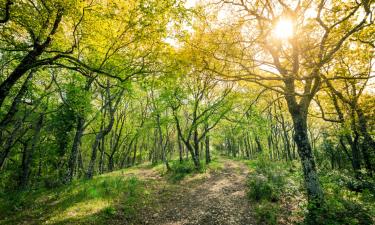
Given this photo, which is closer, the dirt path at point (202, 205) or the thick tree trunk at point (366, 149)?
the dirt path at point (202, 205)

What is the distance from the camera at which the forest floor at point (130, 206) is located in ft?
24.9

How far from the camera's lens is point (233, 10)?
9148 mm

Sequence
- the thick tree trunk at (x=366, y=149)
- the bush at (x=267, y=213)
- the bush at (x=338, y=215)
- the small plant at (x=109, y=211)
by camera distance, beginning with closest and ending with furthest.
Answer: the bush at (x=338, y=215), the bush at (x=267, y=213), the small plant at (x=109, y=211), the thick tree trunk at (x=366, y=149)

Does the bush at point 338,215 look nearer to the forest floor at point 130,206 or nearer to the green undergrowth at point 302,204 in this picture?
the green undergrowth at point 302,204

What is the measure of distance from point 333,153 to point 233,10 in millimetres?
Answer: 27529

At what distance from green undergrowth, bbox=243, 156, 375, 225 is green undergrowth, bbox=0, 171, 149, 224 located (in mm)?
5845

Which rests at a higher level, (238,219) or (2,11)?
(2,11)

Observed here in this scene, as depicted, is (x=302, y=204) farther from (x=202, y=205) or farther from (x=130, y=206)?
(x=130, y=206)

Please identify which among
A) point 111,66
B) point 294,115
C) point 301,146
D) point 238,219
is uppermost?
point 111,66

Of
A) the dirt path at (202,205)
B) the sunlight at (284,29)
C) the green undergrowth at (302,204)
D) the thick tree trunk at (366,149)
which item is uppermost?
the sunlight at (284,29)

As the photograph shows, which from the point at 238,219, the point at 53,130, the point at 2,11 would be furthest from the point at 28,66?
the point at 53,130

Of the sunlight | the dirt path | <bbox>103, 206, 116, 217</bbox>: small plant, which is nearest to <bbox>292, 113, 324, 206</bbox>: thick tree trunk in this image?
the dirt path

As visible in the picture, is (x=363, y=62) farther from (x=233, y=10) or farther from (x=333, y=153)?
(x=333, y=153)

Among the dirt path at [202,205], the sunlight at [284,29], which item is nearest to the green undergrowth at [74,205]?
the dirt path at [202,205]
